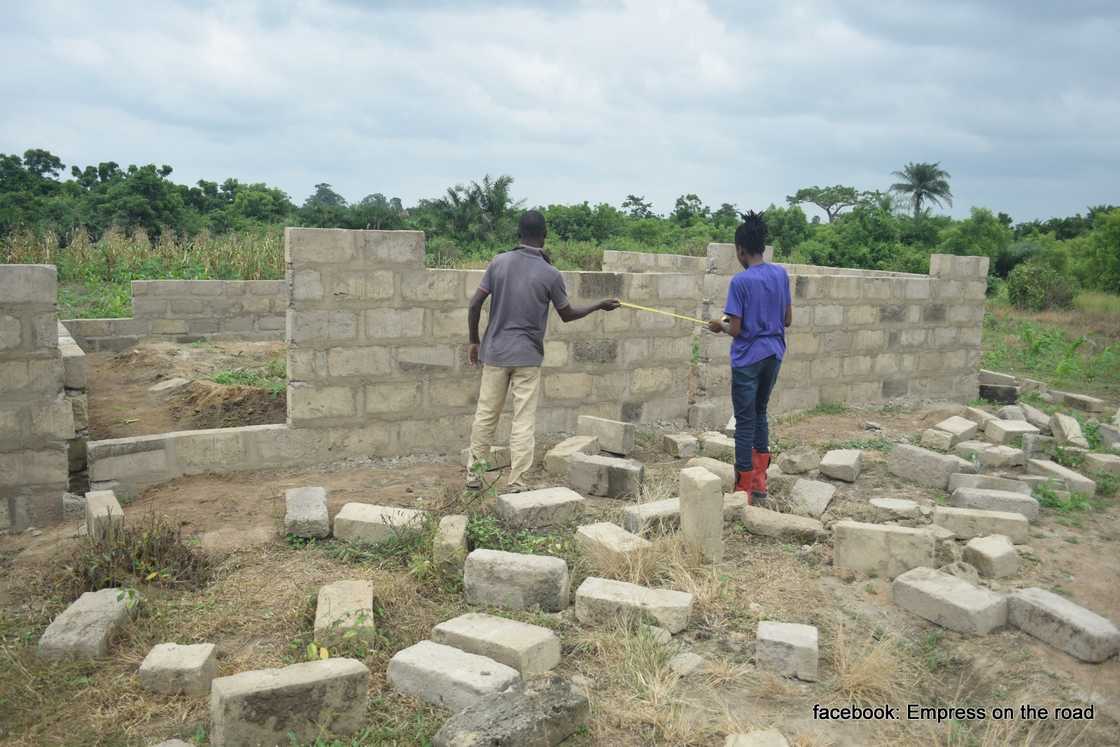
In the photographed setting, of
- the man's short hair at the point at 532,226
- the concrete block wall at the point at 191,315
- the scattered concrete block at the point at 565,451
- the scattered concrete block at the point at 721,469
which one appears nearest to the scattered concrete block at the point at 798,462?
the scattered concrete block at the point at 721,469

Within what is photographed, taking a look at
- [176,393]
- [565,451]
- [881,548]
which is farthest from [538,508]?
[176,393]

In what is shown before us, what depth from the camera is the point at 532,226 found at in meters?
5.64

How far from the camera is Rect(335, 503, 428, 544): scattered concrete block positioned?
16.3 ft

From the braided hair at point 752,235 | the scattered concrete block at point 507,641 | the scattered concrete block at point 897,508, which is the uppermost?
the braided hair at point 752,235

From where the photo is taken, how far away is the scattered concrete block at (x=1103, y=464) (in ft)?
23.6

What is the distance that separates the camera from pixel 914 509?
228 inches

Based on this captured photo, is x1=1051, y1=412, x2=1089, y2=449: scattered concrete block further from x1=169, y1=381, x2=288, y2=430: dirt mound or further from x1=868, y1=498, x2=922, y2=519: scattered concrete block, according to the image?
x1=169, y1=381, x2=288, y2=430: dirt mound

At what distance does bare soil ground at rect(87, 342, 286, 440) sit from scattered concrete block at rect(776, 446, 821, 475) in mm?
4683

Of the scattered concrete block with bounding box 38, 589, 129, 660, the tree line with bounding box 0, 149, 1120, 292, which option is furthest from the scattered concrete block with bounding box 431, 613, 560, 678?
the tree line with bounding box 0, 149, 1120, 292

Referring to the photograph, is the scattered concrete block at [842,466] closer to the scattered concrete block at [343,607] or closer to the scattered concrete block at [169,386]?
the scattered concrete block at [343,607]

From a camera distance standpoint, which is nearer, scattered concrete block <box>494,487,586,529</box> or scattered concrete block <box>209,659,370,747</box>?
scattered concrete block <box>209,659,370,747</box>

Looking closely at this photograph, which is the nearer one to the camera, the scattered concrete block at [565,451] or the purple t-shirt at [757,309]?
the purple t-shirt at [757,309]

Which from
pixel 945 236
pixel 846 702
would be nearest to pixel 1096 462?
pixel 846 702

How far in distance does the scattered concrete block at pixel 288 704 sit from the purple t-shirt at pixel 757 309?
341 cm
